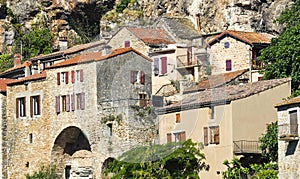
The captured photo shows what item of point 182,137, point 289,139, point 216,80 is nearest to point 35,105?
point 216,80

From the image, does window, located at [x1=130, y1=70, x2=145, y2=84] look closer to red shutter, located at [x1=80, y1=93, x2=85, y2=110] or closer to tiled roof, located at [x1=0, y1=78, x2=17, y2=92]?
red shutter, located at [x1=80, y1=93, x2=85, y2=110]

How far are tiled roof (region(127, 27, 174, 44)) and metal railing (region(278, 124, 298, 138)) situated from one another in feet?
76.5

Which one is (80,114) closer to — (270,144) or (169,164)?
(169,164)

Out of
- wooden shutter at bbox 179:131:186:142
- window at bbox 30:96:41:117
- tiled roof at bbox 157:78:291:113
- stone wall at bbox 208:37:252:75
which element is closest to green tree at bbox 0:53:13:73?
window at bbox 30:96:41:117

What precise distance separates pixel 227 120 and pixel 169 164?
408 centimetres

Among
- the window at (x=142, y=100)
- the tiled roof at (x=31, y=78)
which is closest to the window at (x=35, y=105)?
the tiled roof at (x=31, y=78)

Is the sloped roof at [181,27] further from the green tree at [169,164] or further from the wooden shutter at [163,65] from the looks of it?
the green tree at [169,164]

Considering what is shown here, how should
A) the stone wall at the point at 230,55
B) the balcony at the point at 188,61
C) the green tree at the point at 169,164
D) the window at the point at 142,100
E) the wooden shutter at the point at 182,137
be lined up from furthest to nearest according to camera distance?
the stone wall at the point at 230,55
the balcony at the point at 188,61
the window at the point at 142,100
the wooden shutter at the point at 182,137
the green tree at the point at 169,164

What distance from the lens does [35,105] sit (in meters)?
74.2

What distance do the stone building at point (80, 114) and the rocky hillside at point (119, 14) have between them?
45.3ft

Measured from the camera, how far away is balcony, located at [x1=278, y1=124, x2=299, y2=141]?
53531 millimetres

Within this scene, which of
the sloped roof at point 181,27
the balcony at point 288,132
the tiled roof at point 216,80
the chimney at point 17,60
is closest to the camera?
the balcony at point 288,132

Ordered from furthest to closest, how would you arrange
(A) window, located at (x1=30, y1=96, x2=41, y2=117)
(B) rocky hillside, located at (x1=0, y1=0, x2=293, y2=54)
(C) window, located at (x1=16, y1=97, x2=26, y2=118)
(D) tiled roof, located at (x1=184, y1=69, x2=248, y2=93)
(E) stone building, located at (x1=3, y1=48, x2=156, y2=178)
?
(B) rocky hillside, located at (x1=0, y1=0, x2=293, y2=54) → (C) window, located at (x1=16, y1=97, x2=26, y2=118) → (A) window, located at (x1=30, y1=96, x2=41, y2=117) → (D) tiled roof, located at (x1=184, y1=69, x2=248, y2=93) → (E) stone building, located at (x1=3, y1=48, x2=156, y2=178)

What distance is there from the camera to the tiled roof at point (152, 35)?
77.1m
